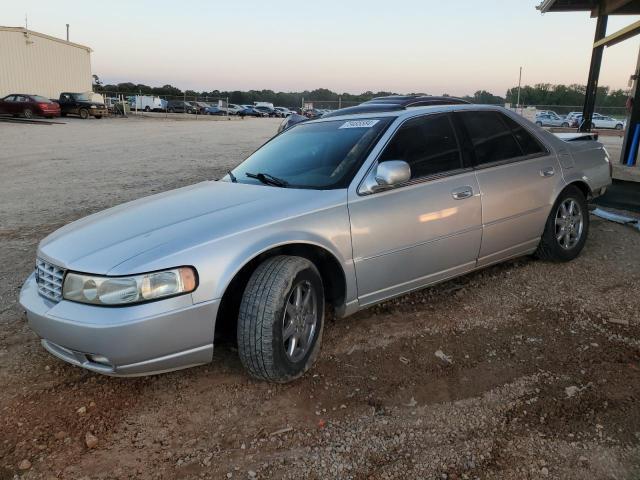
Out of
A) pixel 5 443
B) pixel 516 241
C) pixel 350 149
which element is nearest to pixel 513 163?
pixel 516 241

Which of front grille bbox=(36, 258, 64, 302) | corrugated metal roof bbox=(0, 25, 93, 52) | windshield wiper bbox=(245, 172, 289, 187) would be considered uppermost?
corrugated metal roof bbox=(0, 25, 93, 52)

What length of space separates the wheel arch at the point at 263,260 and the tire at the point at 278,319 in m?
0.11

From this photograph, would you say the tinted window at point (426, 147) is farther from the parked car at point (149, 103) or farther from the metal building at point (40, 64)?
the parked car at point (149, 103)

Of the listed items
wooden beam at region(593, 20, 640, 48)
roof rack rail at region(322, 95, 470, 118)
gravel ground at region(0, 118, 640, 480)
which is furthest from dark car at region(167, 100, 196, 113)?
gravel ground at region(0, 118, 640, 480)

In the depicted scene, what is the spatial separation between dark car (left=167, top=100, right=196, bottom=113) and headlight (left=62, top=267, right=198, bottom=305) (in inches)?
2040

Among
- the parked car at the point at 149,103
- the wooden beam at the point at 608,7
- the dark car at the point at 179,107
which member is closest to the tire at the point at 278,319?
the wooden beam at the point at 608,7

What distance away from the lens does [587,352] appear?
3.32 meters

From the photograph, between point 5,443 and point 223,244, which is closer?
point 5,443

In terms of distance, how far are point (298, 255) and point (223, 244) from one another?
24.3 inches

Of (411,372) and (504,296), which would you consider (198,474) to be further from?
(504,296)

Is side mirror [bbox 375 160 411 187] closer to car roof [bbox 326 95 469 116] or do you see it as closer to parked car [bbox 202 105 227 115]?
car roof [bbox 326 95 469 116]

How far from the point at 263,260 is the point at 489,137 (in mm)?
2298

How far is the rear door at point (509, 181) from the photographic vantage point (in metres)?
4.09

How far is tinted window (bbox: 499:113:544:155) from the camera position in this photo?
14.8 ft
